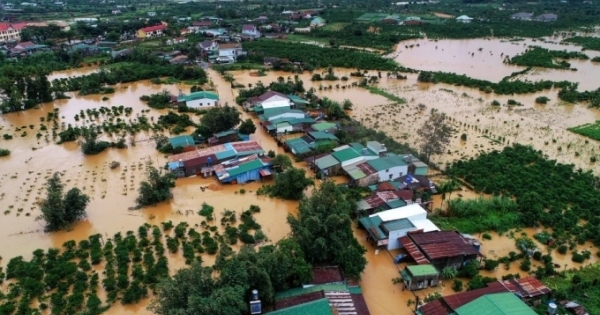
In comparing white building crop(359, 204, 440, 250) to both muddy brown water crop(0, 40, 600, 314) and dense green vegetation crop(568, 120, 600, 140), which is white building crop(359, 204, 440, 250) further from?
dense green vegetation crop(568, 120, 600, 140)

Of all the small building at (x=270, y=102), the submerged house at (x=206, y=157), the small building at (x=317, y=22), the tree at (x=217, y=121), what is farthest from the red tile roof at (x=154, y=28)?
the submerged house at (x=206, y=157)

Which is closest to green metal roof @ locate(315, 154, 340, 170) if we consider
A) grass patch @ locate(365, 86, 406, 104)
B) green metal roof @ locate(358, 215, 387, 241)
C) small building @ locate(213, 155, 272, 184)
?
small building @ locate(213, 155, 272, 184)

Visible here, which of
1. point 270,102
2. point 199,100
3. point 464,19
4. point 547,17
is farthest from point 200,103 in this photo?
point 547,17

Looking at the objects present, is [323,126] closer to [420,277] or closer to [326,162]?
[326,162]

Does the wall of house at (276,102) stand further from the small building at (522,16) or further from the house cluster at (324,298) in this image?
the small building at (522,16)

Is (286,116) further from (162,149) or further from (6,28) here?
(6,28)
